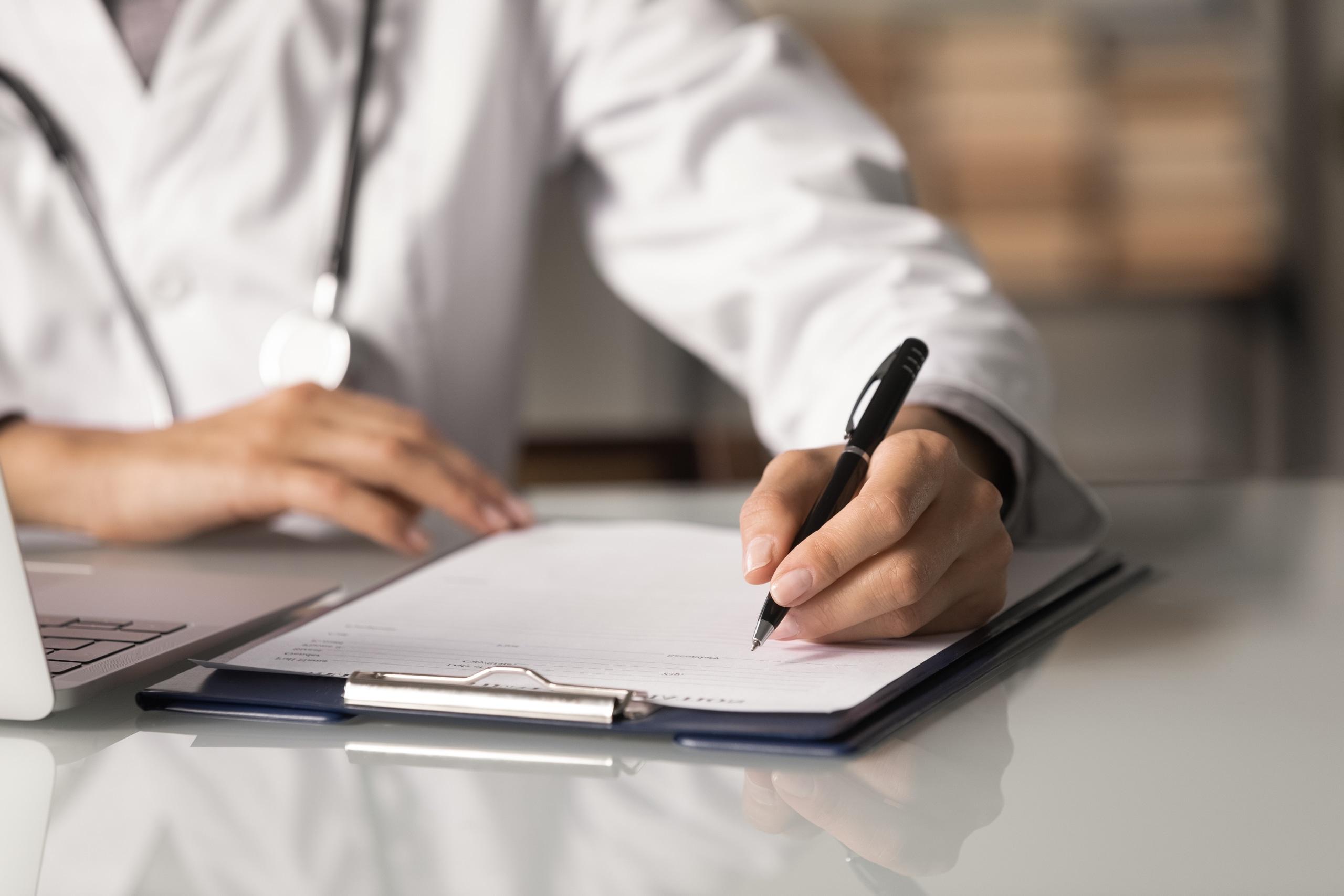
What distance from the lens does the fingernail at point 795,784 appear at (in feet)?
1.03

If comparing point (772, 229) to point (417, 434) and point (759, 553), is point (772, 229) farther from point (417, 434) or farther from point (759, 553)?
point (759, 553)

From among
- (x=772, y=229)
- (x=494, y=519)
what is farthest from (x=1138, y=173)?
(x=494, y=519)

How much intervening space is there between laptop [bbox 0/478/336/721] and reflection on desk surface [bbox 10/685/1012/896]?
3 cm

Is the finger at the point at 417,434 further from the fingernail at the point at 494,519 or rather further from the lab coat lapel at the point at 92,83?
the lab coat lapel at the point at 92,83

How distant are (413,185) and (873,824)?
0.70m

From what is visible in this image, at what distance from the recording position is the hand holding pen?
389 mm

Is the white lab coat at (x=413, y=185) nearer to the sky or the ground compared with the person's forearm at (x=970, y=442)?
nearer to the sky

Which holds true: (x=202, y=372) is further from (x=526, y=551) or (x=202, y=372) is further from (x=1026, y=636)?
(x=1026, y=636)

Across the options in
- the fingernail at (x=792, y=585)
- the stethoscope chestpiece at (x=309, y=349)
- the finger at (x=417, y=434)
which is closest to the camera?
the fingernail at (x=792, y=585)

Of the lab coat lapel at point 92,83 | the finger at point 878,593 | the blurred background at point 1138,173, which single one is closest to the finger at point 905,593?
the finger at point 878,593

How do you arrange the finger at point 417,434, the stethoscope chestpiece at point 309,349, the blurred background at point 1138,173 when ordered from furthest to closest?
the blurred background at point 1138,173 < the stethoscope chestpiece at point 309,349 < the finger at point 417,434

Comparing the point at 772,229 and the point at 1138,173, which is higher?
the point at 772,229

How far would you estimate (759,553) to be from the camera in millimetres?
398

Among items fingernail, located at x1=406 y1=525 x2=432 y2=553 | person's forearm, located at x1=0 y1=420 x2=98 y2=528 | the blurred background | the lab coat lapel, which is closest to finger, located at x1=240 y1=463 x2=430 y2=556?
fingernail, located at x1=406 y1=525 x2=432 y2=553
